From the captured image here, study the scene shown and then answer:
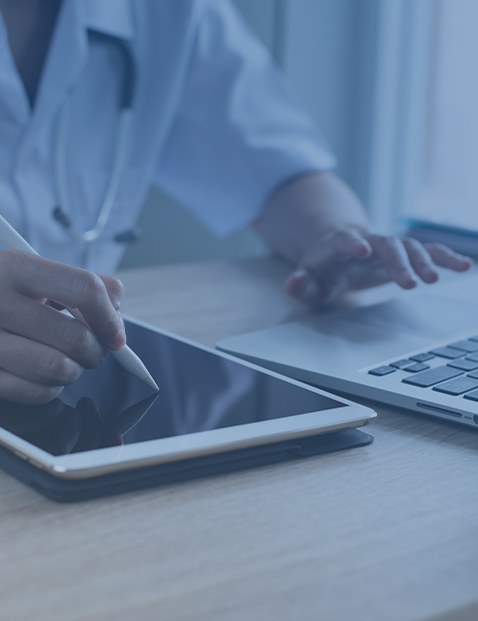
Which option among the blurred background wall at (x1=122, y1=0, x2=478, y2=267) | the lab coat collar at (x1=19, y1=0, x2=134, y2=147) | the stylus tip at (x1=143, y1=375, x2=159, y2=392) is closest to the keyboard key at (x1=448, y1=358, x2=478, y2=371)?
the stylus tip at (x1=143, y1=375, x2=159, y2=392)

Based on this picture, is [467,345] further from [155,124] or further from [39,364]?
[155,124]

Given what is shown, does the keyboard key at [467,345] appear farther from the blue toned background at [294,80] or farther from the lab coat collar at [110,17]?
the blue toned background at [294,80]

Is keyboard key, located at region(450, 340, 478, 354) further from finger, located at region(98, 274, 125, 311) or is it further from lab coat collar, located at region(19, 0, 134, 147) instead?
lab coat collar, located at region(19, 0, 134, 147)

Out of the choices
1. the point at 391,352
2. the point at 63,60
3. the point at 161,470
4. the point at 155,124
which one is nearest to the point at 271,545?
the point at 161,470

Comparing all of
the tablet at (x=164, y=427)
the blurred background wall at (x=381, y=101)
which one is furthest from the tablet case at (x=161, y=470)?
the blurred background wall at (x=381, y=101)

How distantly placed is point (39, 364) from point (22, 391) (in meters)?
0.02

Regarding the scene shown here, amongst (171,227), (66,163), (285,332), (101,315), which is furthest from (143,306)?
(171,227)

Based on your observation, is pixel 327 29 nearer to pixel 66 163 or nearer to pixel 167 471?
pixel 66 163

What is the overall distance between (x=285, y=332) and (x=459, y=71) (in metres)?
1.26

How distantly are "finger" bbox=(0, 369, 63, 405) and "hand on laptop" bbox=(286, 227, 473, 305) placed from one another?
40 centimetres

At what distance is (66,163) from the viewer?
3.68 feet

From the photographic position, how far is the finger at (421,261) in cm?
73

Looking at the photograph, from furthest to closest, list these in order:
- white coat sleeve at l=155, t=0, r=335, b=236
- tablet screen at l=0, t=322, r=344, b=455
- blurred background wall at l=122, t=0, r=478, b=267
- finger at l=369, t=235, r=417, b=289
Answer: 1. blurred background wall at l=122, t=0, r=478, b=267
2. white coat sleeve at l=155, t=0, r=335, b=236
3. finger at l=369, t=235, r=417, b=289
4. tablet screen at l=0, t=322, r=344, b=455

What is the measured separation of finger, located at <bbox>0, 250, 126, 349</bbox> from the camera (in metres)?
0.44
